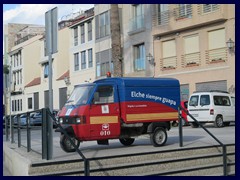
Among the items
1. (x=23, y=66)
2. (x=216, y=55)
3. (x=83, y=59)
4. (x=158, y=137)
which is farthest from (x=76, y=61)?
(x=158, y=137)

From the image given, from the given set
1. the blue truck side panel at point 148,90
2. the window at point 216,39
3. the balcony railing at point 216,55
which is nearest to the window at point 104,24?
the window at point 216,39

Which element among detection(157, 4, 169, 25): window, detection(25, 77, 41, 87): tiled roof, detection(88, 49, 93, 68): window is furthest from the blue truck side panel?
detection(25, 77, 41, 87): tiled roof

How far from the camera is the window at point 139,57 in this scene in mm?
33991

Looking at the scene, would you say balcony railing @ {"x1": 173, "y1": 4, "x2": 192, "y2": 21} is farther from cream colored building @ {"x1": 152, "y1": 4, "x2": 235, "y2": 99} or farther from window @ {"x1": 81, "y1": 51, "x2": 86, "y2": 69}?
window @ {"x1": 81, "y1": 51, "x2": 86, "y2": 69}

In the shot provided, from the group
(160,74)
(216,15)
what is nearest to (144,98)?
(216,15)

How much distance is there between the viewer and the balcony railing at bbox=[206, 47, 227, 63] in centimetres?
2678

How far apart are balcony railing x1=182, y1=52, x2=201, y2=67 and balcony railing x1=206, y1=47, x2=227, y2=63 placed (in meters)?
0.89

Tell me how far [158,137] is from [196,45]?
19.3 m

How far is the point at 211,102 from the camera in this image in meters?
21.7

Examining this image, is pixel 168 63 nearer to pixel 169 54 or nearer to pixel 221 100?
pixel 169 54

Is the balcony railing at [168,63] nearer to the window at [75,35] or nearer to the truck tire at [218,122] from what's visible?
the truck tire at [218,122]

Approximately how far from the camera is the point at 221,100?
22.4m
